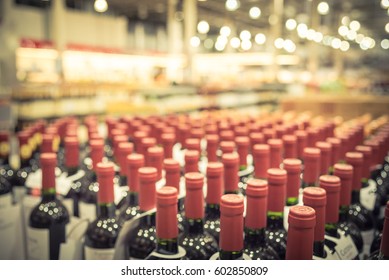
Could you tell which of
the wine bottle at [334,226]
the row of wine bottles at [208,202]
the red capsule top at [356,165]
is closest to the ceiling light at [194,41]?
the row of wine bottles at [208,202]

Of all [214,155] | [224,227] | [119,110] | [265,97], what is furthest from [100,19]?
[224,227]

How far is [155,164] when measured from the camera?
1090mm

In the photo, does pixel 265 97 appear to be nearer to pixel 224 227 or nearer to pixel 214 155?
pixel 214 155

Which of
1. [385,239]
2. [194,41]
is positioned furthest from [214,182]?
[194,41]

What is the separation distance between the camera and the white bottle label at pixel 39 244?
100 cm

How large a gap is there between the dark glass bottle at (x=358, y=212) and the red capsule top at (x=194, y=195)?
18.0 inches

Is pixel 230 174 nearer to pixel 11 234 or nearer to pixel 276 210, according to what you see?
pixel 276 210

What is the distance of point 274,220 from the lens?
0.89 m

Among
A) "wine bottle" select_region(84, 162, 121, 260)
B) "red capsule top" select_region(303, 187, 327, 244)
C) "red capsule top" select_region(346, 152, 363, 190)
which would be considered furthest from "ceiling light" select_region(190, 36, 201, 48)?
"red capsule top" select_region(303, 187, 327, 244)

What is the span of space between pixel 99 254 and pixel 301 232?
1.68ft

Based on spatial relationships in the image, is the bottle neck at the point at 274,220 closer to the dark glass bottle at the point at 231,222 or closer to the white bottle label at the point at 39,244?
the dark glass bottle at the point at 231,222

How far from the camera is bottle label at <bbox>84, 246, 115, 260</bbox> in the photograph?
0.91 metres
